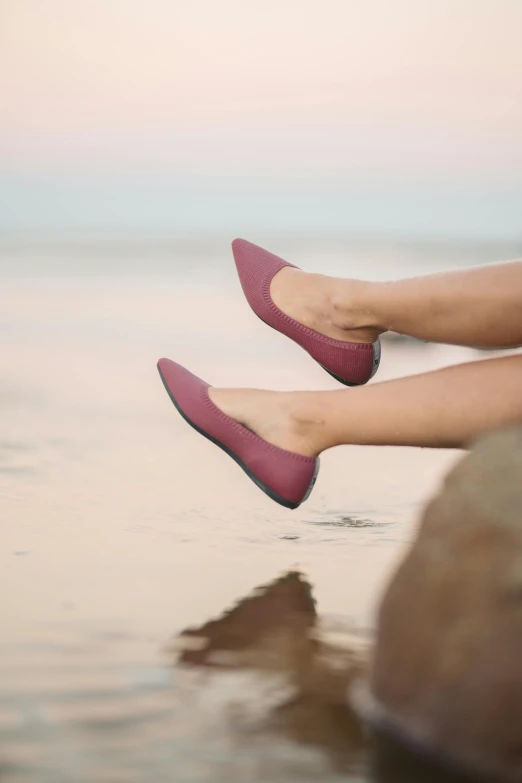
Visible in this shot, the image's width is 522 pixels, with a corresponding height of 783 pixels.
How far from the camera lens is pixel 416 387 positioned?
1846 mm

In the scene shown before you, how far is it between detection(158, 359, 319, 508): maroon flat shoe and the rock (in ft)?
2.32

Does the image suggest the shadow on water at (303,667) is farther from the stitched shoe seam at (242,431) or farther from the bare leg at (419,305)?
the bare leg at (419,305)

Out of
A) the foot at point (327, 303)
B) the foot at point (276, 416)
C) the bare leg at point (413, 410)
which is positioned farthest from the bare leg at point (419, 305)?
the foot at point (276, 416)

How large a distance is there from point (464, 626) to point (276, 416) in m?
0.90

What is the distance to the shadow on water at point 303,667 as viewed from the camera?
1.30m

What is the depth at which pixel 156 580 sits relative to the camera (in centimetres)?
200

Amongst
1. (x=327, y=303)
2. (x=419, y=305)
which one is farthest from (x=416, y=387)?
(x=327, y=303)

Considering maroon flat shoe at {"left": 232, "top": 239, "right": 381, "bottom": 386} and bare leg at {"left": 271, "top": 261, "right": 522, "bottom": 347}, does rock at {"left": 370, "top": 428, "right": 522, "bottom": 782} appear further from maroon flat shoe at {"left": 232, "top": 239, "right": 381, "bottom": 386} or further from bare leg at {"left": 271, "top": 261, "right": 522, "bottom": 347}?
maroon flat shoe at {"left": 232, "top": 239, "right": 381, "bottom": 386}

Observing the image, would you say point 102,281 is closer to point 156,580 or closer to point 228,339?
point 228,339

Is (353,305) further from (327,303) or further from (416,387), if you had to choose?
(416,387)

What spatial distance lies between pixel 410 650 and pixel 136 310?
251 inches

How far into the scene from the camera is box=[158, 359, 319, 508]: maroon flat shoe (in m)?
2.10

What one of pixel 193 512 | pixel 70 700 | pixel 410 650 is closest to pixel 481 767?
pixel 410 650

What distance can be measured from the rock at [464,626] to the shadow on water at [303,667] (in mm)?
46
